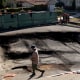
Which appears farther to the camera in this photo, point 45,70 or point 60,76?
point 45,70

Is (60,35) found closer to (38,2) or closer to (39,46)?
(39,46)

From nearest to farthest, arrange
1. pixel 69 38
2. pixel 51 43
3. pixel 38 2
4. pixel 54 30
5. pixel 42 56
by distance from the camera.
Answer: pixel 42 56 → pixel 51 43 → pixel 69 38 → pixel 54 30 → pixel 38 2

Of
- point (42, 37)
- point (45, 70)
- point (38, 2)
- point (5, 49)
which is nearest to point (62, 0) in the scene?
point (38, 2)

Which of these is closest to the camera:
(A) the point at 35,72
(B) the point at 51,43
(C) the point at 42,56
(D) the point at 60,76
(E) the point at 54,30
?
(D) the point at 60,76

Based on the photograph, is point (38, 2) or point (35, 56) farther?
point (38, 2)

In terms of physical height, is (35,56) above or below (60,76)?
above

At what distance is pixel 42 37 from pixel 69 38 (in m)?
2.62

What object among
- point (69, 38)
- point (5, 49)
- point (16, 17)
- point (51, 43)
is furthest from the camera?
point (16, 17)

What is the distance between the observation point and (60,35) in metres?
29.4

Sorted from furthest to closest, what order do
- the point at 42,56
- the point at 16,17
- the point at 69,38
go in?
A: the point at 16,17 → the point at 69,38 → the point at 42,56

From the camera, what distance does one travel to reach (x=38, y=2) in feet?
206

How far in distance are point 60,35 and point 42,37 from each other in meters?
2.11

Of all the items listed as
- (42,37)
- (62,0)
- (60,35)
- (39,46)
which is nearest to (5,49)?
(39,46)

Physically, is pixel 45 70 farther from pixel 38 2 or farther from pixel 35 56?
pixel 38 2
